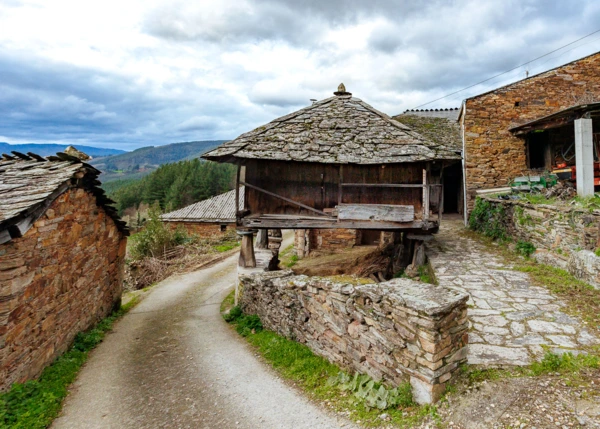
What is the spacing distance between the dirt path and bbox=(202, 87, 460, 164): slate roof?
3.85 metres

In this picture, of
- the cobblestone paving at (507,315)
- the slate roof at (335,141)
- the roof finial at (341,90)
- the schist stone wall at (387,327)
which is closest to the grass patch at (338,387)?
the schist stone wall at (387,327)

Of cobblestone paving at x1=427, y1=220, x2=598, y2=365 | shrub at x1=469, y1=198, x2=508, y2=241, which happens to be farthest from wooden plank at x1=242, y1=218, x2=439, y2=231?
shrub at x1=469, y1=198, x2=508, y2=241

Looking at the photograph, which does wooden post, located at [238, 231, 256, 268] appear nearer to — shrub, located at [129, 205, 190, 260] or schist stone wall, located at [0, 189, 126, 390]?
schist stone wall, located at [0, 189, 126, 390]

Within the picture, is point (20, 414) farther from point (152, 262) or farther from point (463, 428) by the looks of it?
point (152, 262)

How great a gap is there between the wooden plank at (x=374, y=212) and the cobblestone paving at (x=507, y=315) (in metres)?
1.28

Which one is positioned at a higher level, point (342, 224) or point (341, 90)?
point (341, 90)

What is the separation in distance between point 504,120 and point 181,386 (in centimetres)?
1233

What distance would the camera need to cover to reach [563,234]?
20.6ft

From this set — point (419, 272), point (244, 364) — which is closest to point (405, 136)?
point (419, 272)

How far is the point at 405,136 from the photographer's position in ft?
24.6

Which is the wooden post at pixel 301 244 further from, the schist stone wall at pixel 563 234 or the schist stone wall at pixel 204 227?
the schist stone wall at pixel 204 227

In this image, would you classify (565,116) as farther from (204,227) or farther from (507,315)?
(204,227)

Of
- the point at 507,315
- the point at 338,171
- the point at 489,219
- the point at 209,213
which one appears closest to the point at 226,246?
the point at 209,213

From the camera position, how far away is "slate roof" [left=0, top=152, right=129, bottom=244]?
4019 millimetres
